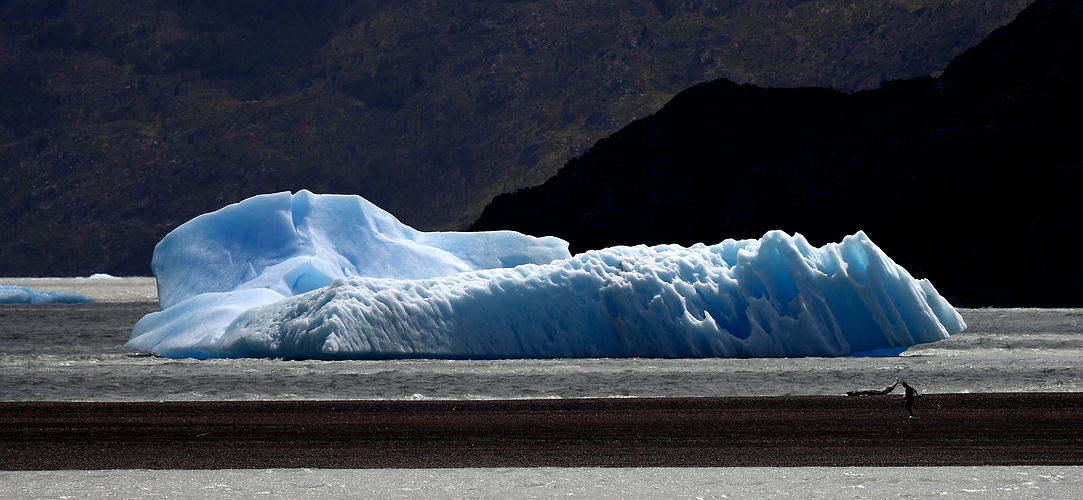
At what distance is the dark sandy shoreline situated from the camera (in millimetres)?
Result: 8211

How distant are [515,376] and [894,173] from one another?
42.7 m

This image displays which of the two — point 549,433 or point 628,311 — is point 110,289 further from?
point 549,433

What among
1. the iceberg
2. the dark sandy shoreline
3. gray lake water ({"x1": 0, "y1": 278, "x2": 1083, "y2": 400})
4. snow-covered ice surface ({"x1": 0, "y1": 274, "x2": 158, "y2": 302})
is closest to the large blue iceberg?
gray lake water ({"x1": 0, "y1": 278, "x2": 1083, "y2": 400})

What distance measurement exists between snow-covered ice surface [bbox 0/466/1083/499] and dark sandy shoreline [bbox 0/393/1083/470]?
33 centimetres

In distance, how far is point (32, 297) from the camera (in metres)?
43.1

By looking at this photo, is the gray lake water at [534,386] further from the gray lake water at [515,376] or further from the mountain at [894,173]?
the mountain at [894,173]

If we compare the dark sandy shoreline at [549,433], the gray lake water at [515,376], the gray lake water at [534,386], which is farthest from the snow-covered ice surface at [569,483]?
the gray lake water at [515,376]

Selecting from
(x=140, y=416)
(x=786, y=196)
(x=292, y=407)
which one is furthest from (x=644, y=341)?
(x=786, y=196)

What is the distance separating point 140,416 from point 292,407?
51.7 inches

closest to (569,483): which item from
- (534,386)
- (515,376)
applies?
(534,386)

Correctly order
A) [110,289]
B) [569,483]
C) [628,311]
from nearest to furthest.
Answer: [569,483] < [628,311] < [110,289]

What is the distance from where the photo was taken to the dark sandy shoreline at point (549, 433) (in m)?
8.21

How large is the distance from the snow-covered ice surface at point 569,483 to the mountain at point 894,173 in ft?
131

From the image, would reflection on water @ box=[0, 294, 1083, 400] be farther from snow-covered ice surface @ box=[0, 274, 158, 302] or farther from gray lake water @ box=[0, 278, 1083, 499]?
snow-covered ice surface @ box=[0, 274, 158, 302]
